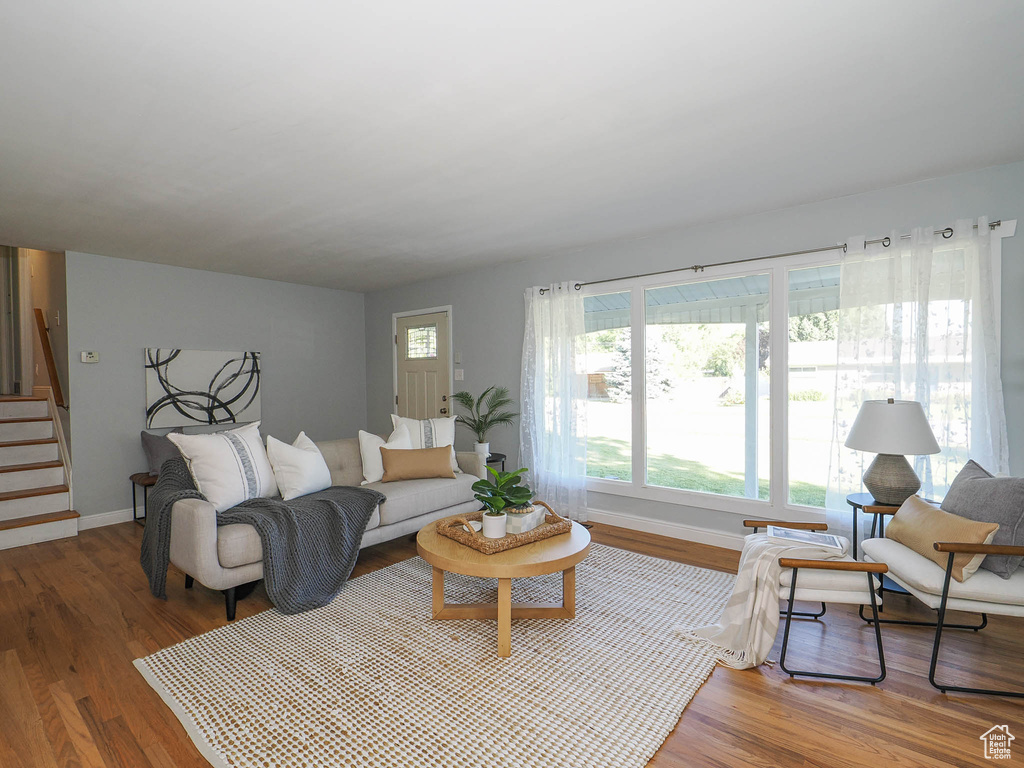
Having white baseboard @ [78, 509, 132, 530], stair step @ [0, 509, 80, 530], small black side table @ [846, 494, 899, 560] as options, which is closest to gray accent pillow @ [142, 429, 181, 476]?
white baseboard @ [78, 509, 132, 530]

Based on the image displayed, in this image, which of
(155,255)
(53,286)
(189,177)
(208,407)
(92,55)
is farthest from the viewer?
(208,407)

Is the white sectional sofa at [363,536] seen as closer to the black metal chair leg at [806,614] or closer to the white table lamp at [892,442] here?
the black metal chair leg at [806,614]

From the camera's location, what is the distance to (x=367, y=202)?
3.32m

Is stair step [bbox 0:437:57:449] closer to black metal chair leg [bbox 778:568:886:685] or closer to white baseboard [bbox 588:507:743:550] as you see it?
white baseboard [bbox 588:507:743:550]

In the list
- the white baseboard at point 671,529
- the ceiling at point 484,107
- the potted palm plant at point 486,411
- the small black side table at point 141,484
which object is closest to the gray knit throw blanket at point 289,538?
the small black side table at point 141,484

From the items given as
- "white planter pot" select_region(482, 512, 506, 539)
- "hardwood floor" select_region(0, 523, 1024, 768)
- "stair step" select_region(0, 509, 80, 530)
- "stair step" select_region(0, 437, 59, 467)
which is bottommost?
"hardwood floor" select_region(0, 523, 1024, 768)

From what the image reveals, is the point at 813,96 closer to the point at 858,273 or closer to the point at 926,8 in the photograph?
the point at 926,8

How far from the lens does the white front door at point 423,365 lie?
579cm

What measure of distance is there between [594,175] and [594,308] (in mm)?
1830

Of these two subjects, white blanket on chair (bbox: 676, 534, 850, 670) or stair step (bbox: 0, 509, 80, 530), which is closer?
white blanket on chair (bbox: 676, 534, 850, 670)

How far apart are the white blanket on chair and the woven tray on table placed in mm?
914

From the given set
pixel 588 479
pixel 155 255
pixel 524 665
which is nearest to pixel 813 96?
pixel 524 665

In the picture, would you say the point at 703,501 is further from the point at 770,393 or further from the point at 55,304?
the point at 55,304

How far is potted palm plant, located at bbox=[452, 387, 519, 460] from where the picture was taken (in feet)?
16.5
